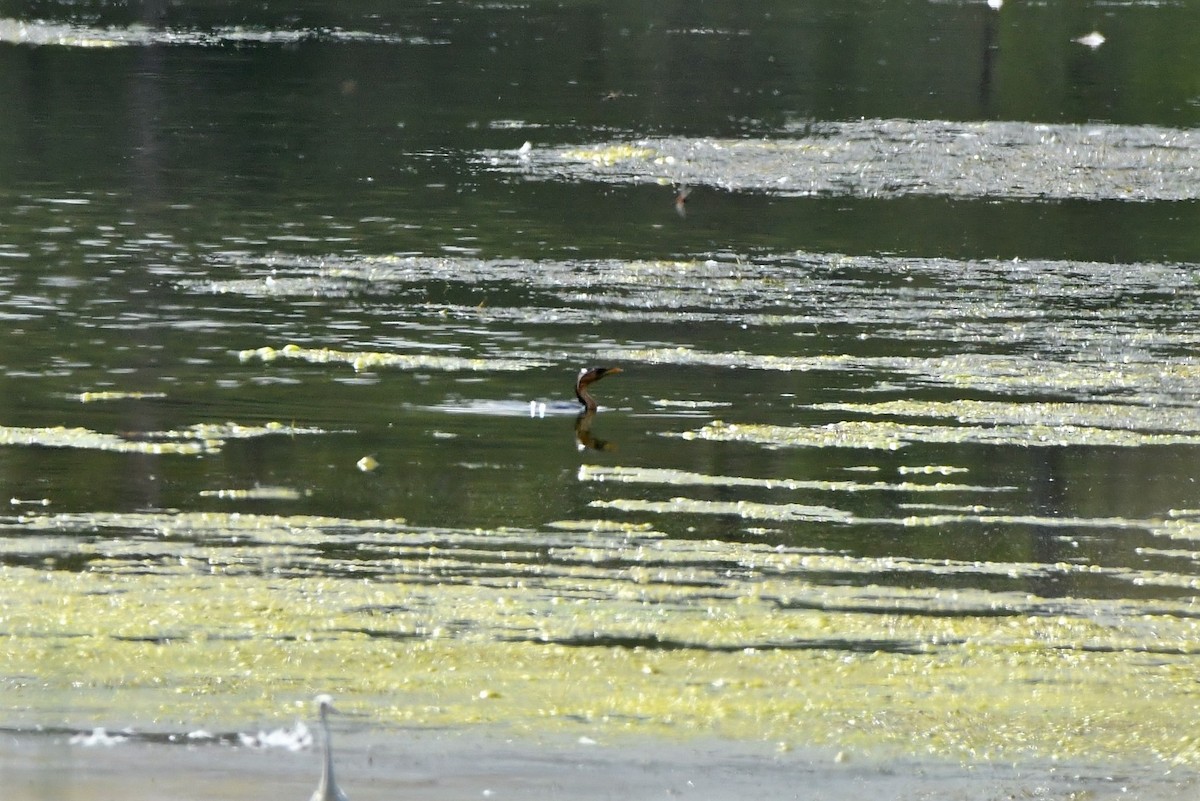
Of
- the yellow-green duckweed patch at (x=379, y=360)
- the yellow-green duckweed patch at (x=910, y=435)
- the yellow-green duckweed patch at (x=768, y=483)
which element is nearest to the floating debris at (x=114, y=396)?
the yellow-green duckweed patch at (x=379, y=360)

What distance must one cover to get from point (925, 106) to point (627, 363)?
58.0ft

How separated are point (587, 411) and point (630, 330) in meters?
2.59

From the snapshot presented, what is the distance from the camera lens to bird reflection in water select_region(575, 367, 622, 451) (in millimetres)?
11430

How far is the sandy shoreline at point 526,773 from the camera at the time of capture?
6.50m

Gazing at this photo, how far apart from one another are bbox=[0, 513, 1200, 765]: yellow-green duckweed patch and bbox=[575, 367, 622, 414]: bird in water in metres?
2.48

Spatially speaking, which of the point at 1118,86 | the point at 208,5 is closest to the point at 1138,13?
the point at 1118,86

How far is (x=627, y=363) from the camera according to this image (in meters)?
13.5

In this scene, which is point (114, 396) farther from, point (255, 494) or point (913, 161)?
point (913, 161)

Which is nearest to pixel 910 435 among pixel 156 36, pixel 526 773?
pixel 526 773

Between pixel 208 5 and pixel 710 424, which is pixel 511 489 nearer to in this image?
pixel 710 424

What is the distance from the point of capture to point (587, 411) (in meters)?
12.0

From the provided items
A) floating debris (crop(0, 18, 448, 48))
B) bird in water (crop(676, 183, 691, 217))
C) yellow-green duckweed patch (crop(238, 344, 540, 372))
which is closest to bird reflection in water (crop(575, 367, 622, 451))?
yellow-green duckweed patch (crop(238, 344, 540, 372))

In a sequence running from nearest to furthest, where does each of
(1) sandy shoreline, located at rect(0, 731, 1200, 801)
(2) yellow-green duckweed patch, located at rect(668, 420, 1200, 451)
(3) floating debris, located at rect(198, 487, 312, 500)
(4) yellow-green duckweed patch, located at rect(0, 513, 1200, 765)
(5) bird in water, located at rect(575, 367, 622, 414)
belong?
(1) sandy shoreline, located at rect(0, 731, 1200, 801) → (4) yellow-green duckweed patch, located at rect(0, 513, 1200, 765) → (3) floating debris, located at rect(198, 487, 312, 500) → (2) yellow-green duckweed patch, located at rect(668, 420, 1200, 451) → (5) bird in water, located at rect(575, 367, 622, 414)

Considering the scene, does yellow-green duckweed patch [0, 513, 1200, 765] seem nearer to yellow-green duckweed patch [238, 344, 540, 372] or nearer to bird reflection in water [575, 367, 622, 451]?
bird reflection in water [575, 367, 622, 451]
